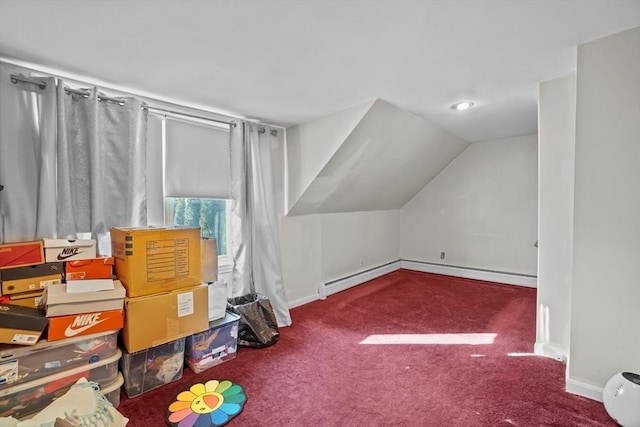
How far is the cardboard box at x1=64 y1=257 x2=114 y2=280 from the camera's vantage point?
181 centimetres

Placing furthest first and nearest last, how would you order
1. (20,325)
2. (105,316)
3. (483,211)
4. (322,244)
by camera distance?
(483,211) < (322,244) < (105,316) < (20,325)

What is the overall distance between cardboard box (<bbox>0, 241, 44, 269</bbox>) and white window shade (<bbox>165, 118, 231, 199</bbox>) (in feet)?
3.14

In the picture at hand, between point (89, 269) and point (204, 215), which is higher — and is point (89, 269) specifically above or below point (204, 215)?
below

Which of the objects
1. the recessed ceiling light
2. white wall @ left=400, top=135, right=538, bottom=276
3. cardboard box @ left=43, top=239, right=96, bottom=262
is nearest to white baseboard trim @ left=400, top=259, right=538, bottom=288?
white wall @ left=400, top=135, right=538, bottom=276

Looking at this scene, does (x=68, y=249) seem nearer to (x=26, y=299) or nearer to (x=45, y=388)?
(x=26, y=299)

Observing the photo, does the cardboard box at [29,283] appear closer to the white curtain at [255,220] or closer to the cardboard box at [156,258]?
the cardboard box at [156,258]

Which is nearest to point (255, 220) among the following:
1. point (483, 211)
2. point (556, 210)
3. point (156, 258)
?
point (156, 258)

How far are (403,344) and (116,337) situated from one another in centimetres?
214

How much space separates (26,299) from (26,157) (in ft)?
2.86

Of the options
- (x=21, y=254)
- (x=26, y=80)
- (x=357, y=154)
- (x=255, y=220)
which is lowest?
(x=21, y=254)

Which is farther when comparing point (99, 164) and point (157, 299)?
point (99, 164)

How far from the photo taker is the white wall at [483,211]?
13.7 feet

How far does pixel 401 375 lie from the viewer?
6.97 ft

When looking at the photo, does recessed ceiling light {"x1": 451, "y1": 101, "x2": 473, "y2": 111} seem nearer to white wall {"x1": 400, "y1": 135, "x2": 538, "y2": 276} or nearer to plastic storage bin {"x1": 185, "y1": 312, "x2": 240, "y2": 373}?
white wall {"x1": 400, "y1": 135, "x2": 538, "y2": 276}
